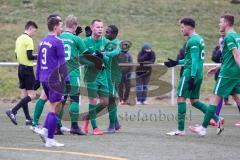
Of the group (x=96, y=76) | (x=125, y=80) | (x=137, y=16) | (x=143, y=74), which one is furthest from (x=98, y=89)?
(x=137, y=16)

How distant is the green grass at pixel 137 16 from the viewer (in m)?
37.4

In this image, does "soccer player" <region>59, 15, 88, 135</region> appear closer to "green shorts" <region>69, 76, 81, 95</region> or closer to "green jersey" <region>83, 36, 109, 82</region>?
"green shorts" <region>69, 76, 81, 95</region>

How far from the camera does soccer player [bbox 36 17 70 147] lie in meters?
12.0

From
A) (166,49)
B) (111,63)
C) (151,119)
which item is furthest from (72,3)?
(111,63)

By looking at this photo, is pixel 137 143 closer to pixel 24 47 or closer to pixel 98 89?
pixel 98 89

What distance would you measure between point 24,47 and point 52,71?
13.5 feet

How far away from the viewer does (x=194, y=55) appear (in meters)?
13.6

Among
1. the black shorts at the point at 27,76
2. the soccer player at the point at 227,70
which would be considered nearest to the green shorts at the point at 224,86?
the soccer player at the point at 227,70

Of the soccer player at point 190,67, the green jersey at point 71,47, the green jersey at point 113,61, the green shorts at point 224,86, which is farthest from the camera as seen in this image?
the green jersey at point 113,61

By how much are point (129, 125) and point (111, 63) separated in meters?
2.20

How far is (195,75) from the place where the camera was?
13.7m

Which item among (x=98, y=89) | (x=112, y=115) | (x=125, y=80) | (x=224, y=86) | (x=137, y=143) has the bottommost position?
(x=125, y=80)

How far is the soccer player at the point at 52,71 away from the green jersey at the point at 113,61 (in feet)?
6.82

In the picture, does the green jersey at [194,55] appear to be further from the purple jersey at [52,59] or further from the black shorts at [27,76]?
the black shorts at [27,76]
